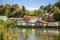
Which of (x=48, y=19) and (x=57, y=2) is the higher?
(x=57, y=2)

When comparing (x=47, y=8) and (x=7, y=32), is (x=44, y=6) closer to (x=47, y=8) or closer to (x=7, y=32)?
(x=47, y=8)

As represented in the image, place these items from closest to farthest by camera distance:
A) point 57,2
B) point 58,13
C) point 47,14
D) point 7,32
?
point 7,32
point 58,13
point 47,14
point 57,2

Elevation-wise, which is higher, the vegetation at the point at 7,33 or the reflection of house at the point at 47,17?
the vegetation at the point at 7,33

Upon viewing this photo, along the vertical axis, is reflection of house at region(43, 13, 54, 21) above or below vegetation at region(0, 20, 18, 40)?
A: below

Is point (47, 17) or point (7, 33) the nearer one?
point (7, 33)

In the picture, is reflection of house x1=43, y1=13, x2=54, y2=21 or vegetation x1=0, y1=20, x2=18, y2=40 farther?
reflection of house x1=43, y1=13, x2=54, y2=21

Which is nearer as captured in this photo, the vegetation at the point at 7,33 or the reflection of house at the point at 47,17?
the vegetation at the point at 7,33

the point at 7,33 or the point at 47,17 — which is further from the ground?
the point at 7,33

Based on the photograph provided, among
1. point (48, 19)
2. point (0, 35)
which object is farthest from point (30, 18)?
point (0, 35)

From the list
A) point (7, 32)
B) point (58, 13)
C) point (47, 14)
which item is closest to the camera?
point (7, 32)

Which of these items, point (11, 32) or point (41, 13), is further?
point (41, 13)

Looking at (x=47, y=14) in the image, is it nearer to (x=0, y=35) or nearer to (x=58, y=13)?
(x=58, y=13)

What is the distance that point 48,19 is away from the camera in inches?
1061

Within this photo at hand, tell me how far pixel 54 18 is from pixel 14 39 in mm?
23487
